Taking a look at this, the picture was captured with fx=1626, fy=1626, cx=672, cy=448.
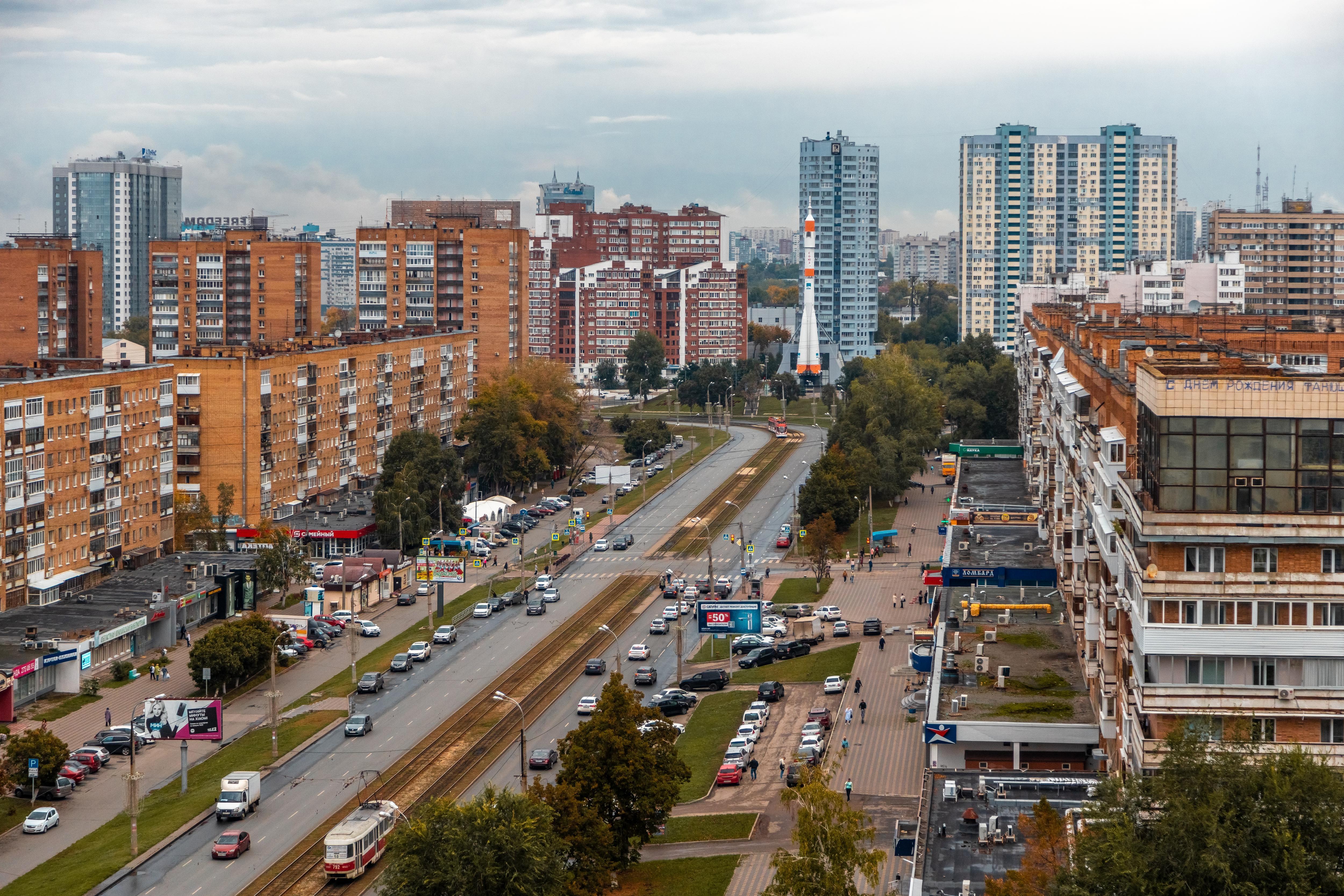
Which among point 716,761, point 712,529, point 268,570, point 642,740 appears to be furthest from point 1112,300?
point 642,740

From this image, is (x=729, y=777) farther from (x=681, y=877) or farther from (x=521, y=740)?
(x=681, y=877)

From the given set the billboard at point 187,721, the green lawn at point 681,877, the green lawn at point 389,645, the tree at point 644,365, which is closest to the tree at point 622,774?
the green lawn at point 681,877

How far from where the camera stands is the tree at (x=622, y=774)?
46.0 meters

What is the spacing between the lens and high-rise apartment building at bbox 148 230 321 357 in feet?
466

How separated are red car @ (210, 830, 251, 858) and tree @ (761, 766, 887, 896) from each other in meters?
17.9

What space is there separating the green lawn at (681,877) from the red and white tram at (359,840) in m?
7.28

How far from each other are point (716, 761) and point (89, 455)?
40.9 m

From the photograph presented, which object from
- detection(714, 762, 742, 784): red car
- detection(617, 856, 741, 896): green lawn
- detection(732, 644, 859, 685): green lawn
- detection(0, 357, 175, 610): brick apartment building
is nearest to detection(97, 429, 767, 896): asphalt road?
detection(732, 644, 859, 685): green lawn

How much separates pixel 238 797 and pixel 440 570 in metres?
29.7

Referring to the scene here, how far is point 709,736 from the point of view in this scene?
6106 centimetres

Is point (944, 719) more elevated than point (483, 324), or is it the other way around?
point (483, 324)

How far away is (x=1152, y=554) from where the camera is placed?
35.9 meters

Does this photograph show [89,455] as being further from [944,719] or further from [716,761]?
[944,719]

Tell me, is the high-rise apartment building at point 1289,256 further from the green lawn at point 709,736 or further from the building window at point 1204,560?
the building window at point 1204,560
